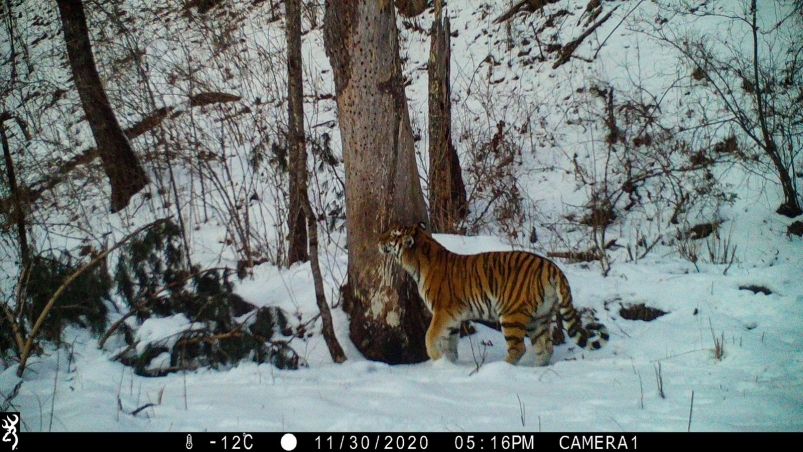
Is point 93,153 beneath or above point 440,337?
above

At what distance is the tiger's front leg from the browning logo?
318cm

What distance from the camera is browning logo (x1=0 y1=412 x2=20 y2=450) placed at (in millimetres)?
3387

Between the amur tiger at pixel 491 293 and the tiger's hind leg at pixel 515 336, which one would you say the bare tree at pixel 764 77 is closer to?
the amur tiger at pixel 491 293

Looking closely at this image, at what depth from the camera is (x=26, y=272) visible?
5.33 m

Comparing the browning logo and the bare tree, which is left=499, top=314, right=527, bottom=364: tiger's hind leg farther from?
the bare tree

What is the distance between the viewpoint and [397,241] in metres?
5.43

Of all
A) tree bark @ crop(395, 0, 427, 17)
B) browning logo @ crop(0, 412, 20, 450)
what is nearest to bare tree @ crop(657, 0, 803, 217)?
tree bark @ crop(395, 0, 427, 17)

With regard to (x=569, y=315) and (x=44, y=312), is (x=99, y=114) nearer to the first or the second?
(x=44, y=312)

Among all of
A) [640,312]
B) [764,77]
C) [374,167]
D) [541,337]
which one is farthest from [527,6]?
[541,337]

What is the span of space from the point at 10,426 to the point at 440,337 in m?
3.31

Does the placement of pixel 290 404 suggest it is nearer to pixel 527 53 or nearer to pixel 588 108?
pixel 588 108
